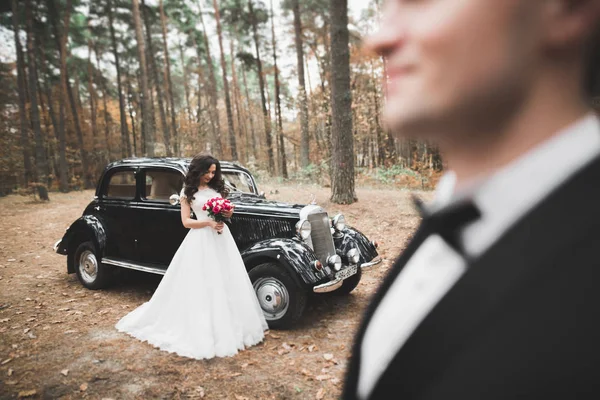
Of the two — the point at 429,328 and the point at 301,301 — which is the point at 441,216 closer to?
the point at 429,328

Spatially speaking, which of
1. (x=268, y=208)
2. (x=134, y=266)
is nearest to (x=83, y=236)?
(x=134, y=266)

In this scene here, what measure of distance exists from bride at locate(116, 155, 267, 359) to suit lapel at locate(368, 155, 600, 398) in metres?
3.59

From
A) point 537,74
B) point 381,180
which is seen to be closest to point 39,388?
point 537,74

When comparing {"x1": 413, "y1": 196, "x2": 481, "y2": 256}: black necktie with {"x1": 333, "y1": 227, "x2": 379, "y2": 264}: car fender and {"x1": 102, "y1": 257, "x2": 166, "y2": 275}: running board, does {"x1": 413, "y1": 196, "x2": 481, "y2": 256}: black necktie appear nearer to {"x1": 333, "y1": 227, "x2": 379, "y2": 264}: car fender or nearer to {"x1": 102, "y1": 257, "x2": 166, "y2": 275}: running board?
{"x1": 333, "y1": 227, "x2": 379, "y2": 264}: car fender

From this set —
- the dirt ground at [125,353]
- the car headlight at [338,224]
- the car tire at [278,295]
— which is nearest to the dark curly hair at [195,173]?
the car tire at [278,295]

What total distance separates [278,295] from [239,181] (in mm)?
2353

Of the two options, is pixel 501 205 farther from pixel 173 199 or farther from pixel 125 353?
pixel 173 199

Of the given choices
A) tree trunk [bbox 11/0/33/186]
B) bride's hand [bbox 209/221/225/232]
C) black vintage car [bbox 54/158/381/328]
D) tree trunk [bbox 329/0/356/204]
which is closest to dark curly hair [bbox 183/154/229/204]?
bride's hand [bbox 209/221/225/232]

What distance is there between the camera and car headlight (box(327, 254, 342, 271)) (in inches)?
171

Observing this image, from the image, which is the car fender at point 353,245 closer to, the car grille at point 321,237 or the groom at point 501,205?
the car grille at point 321,237

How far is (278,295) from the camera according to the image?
423 centimetres

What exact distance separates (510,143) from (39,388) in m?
4.31

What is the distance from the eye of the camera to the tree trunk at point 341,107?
8.95m

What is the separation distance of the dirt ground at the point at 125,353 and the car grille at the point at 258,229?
1237 mm
